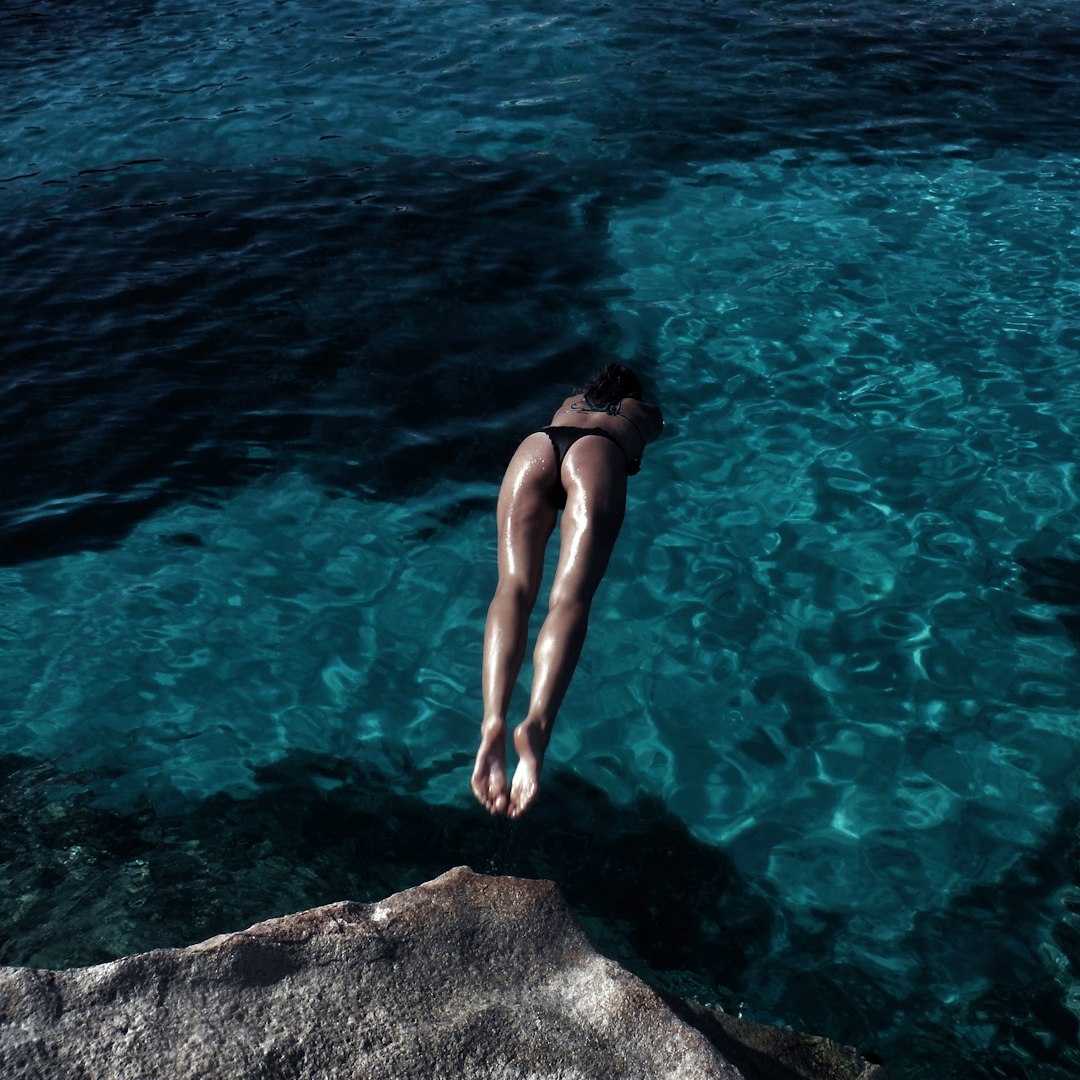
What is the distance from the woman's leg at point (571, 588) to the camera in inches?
166

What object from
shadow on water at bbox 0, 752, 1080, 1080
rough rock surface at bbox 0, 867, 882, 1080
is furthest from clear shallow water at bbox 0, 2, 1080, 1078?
rough rock surface at bbox 0, 867, 882, 1080

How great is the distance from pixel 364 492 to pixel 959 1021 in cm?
496

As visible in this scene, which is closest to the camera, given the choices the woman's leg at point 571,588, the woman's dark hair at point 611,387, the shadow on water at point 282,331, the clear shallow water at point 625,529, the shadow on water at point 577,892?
the woman's leg at point 571,588

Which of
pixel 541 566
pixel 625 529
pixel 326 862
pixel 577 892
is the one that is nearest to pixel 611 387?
pixel 625 529

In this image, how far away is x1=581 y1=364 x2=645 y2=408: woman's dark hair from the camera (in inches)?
250

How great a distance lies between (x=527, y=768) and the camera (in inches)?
163

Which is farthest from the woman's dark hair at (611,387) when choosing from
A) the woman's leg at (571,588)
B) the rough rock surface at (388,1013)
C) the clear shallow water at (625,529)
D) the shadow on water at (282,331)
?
the rough rock surface at (388,1013)

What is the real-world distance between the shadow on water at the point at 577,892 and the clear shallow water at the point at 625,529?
2 cm

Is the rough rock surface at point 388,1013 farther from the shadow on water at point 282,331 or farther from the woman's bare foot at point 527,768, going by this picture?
the shadow on water at point 282,331

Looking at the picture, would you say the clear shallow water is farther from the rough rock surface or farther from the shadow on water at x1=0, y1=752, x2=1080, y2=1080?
the rough rock surface

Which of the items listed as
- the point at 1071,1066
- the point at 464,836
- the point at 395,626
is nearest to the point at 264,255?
the point at 395,626

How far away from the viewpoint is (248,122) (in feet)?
42.9

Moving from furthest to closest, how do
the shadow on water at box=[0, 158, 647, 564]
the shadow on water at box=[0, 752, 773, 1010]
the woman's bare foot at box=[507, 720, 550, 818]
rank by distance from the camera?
the shadow on water at box=[0, 158, 647, 564], the shadow on water at box=[0, 752, 773, 1010], the woman's bare foot at box=[507, 720, 550, 818]

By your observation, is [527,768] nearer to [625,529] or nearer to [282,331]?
[625,529]
